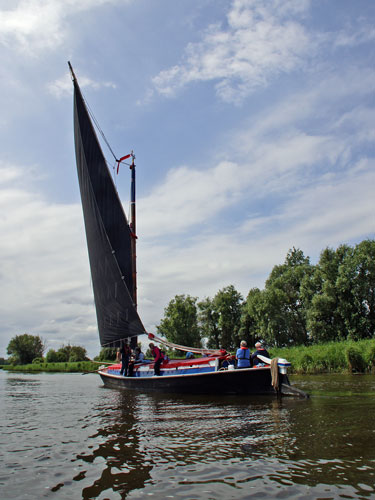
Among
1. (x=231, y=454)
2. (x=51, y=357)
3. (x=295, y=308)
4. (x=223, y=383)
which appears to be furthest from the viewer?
(x=51, y=357)

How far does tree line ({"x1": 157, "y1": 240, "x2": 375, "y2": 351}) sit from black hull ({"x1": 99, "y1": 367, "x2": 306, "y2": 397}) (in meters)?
34.0

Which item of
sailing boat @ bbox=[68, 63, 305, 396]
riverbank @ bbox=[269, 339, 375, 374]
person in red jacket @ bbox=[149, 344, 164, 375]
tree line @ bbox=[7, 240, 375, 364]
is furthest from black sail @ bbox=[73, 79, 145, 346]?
tree line @ bbox=[7, 240, 375, 364]

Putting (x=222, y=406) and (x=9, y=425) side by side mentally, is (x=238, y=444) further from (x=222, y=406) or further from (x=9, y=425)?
(x=9, y=425)

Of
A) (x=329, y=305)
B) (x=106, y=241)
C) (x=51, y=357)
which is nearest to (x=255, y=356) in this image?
(x=106, y=241)

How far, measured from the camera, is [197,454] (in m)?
5.42

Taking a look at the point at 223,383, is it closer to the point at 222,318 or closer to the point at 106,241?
the point at 106,241

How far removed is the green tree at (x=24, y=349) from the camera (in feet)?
269

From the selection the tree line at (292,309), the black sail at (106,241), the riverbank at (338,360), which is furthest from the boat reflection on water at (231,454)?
the tree line at (292,309)

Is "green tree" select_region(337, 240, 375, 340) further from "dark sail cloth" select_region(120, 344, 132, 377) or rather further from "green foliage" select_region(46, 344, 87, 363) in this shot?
"green foliage" select_region(46, 344, 87, 363)

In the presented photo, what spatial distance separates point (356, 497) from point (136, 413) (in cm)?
706

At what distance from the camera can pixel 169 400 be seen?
12555 millimetres

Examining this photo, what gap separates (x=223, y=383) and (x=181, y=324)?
4964 centimetres

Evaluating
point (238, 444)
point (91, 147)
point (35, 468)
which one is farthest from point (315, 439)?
point (91, 147)

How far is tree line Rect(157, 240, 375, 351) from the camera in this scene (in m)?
44.2
